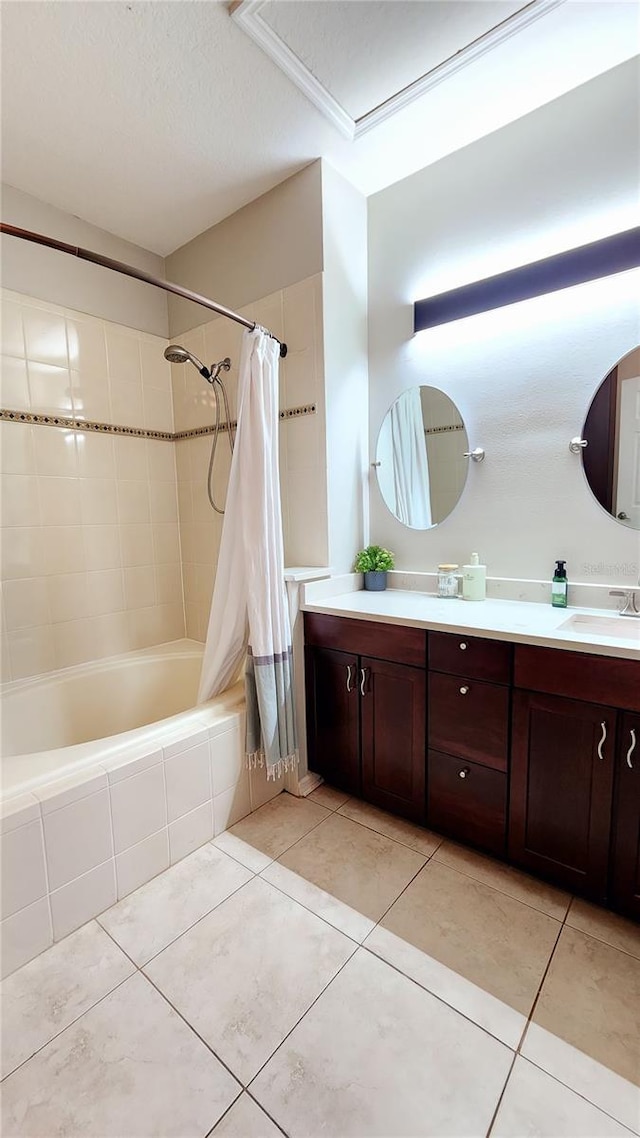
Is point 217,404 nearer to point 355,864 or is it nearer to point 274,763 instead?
point 274,763

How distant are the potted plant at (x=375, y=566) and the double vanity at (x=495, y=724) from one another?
0.21 meters

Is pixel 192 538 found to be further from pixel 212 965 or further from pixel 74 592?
pixel 212 965

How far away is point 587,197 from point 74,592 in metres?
2.60

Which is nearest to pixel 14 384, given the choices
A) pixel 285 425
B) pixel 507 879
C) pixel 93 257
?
pixel 93 257

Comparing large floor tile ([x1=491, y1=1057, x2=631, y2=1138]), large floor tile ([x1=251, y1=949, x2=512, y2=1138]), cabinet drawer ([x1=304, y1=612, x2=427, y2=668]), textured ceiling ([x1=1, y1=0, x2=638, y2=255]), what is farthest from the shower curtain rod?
large floor tile ([x1=491, y1=1057, x2=631, y2=1138])

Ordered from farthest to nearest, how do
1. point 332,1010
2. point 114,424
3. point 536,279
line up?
point 114,424
point 536,279
point 332,1010

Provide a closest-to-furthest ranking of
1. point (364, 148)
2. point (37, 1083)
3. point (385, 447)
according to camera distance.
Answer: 1. point (37, 1083)
2. point (364, 148)
3. point (385, 447)

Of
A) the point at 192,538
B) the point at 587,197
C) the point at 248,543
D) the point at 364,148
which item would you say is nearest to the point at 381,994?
the point at 248,543

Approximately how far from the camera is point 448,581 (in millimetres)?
1900

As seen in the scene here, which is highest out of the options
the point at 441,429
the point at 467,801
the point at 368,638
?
the point at 441,429

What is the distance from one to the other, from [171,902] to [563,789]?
123cm

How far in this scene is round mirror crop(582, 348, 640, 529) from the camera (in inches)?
60.9

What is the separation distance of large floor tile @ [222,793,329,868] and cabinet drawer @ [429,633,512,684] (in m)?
0.81

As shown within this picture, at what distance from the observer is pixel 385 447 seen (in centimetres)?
218
